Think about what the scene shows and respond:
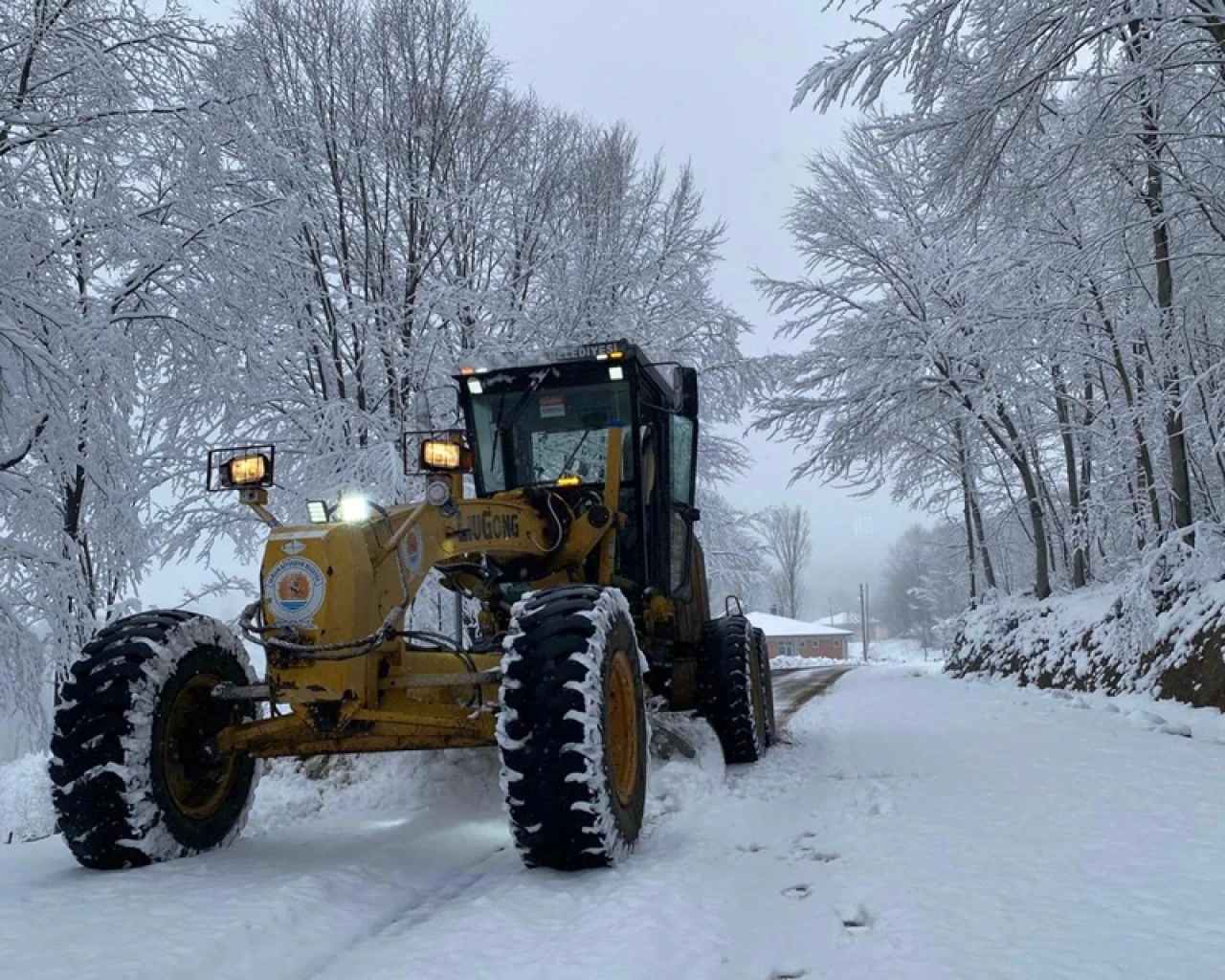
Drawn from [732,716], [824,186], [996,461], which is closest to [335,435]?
[732,716]

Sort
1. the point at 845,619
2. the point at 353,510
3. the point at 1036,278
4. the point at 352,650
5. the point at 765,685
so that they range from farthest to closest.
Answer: the point at 845,619, the point at 1036,278, the point at 765,685, the point at 353,510, the point at 352,650

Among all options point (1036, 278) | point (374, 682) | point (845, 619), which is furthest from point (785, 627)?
point (845, 619)

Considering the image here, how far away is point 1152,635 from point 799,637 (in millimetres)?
52872

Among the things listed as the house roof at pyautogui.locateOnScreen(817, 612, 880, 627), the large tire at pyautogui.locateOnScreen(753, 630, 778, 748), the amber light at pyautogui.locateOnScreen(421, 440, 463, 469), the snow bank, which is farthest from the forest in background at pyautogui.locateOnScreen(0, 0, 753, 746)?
the house roof at pyautogui.locateOnScreen(817, 612, 880, 627)

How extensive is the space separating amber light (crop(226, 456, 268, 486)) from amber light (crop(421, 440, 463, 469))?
72 cm

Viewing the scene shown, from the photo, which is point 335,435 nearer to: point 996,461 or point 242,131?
point 242,131

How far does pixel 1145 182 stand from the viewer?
943cm

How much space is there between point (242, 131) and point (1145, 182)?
8.56 m

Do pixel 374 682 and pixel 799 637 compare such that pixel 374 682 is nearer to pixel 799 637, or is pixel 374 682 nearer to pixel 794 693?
pixel 794 693

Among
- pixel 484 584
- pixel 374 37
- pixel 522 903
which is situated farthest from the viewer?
pixel 374 37

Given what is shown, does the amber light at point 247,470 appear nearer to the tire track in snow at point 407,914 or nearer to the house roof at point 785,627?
the tire track in snow at point 407,914

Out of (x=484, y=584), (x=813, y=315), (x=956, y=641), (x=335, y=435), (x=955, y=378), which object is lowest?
(x=956, y=641)

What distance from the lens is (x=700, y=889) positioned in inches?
133

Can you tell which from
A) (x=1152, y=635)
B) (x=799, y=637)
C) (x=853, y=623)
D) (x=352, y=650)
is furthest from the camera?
(x=853, y=623)
